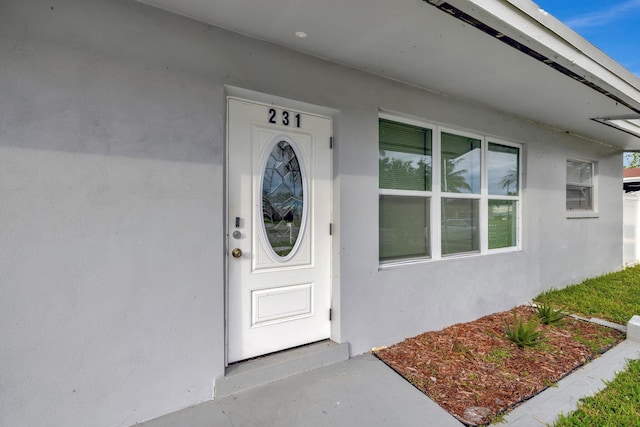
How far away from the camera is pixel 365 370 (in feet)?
8.49

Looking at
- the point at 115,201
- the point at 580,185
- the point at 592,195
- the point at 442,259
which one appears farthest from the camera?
the point at 592,195

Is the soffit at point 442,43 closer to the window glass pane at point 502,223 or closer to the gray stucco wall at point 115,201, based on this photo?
the gray stucco wall at point 115,201

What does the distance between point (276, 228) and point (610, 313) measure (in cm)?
470

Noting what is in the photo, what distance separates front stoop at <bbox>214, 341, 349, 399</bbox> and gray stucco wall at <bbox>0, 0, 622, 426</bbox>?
0.12m

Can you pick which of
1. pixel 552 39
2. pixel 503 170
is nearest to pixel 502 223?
pixel 503 170

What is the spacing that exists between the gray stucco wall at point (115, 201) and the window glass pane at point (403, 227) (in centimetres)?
70

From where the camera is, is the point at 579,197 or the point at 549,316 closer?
the point at 549,316

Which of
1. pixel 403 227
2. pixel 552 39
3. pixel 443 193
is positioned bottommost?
pixel 403 227

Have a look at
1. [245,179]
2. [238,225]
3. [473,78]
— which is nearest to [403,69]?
[473,78]

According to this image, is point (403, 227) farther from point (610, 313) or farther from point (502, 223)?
point (610, 313)

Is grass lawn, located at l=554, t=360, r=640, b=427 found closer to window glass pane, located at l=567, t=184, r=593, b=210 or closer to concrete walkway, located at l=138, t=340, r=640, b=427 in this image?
concrete walkway, located at l=138, t=340, r=640, b=427

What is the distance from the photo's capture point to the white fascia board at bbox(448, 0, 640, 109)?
6.27ft

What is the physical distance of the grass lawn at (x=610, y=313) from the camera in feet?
6.64

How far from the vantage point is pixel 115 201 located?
6.28 feet
